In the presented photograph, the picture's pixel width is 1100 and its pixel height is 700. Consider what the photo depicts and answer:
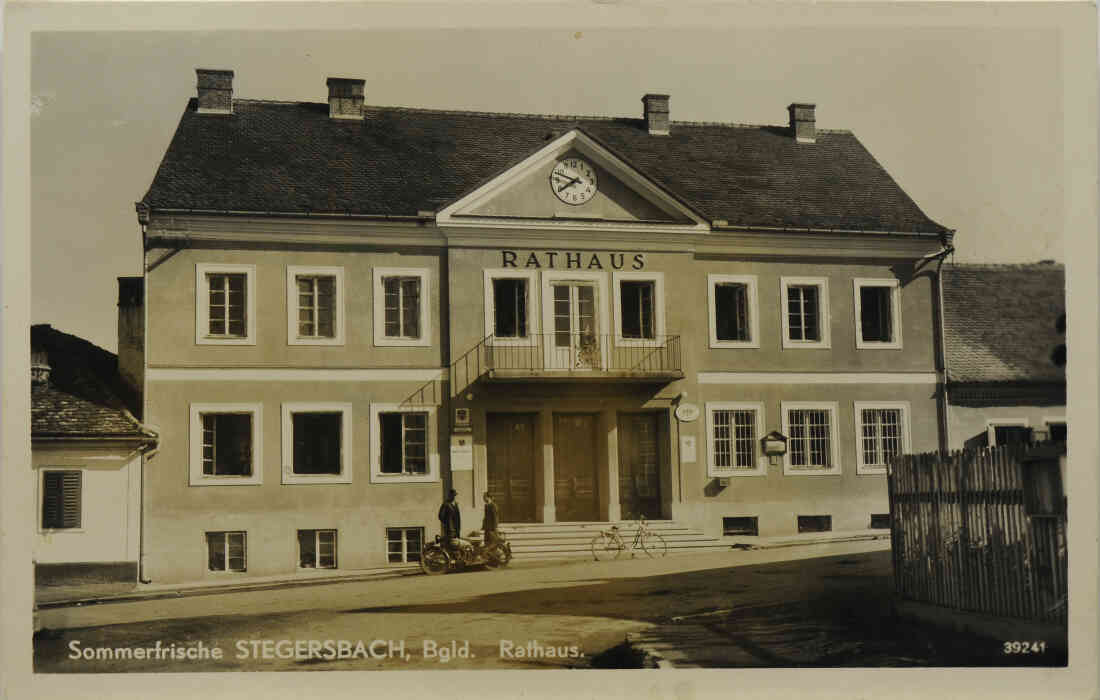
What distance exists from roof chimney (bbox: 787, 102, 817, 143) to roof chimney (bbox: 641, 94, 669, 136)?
143cm

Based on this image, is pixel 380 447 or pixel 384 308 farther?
pixel 384 308

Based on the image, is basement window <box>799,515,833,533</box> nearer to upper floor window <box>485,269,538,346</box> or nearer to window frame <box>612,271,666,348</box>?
window frame <box>612,271,666,348</box>

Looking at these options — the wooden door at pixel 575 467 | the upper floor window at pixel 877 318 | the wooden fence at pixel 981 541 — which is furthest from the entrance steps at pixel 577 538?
the upper floor window at pixel 877 318

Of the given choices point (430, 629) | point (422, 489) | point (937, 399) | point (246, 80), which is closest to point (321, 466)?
point (422, 489)

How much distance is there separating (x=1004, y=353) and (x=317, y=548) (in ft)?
26.4

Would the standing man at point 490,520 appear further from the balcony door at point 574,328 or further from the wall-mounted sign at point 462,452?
the balcony door at point 574,328

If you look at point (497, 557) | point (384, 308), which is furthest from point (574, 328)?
Result: point (497, 557)

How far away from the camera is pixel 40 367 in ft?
48.9

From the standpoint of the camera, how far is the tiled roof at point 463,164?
1630 cm

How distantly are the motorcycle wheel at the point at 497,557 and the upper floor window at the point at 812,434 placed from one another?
3.58 meters

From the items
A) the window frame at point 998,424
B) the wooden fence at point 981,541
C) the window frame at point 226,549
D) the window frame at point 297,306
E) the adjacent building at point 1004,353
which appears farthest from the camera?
the window frame at point 297,306

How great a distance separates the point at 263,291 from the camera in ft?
52.3

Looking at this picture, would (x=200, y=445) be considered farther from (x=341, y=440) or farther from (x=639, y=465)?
(x=639, y=465)

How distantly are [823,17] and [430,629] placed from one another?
777cm
